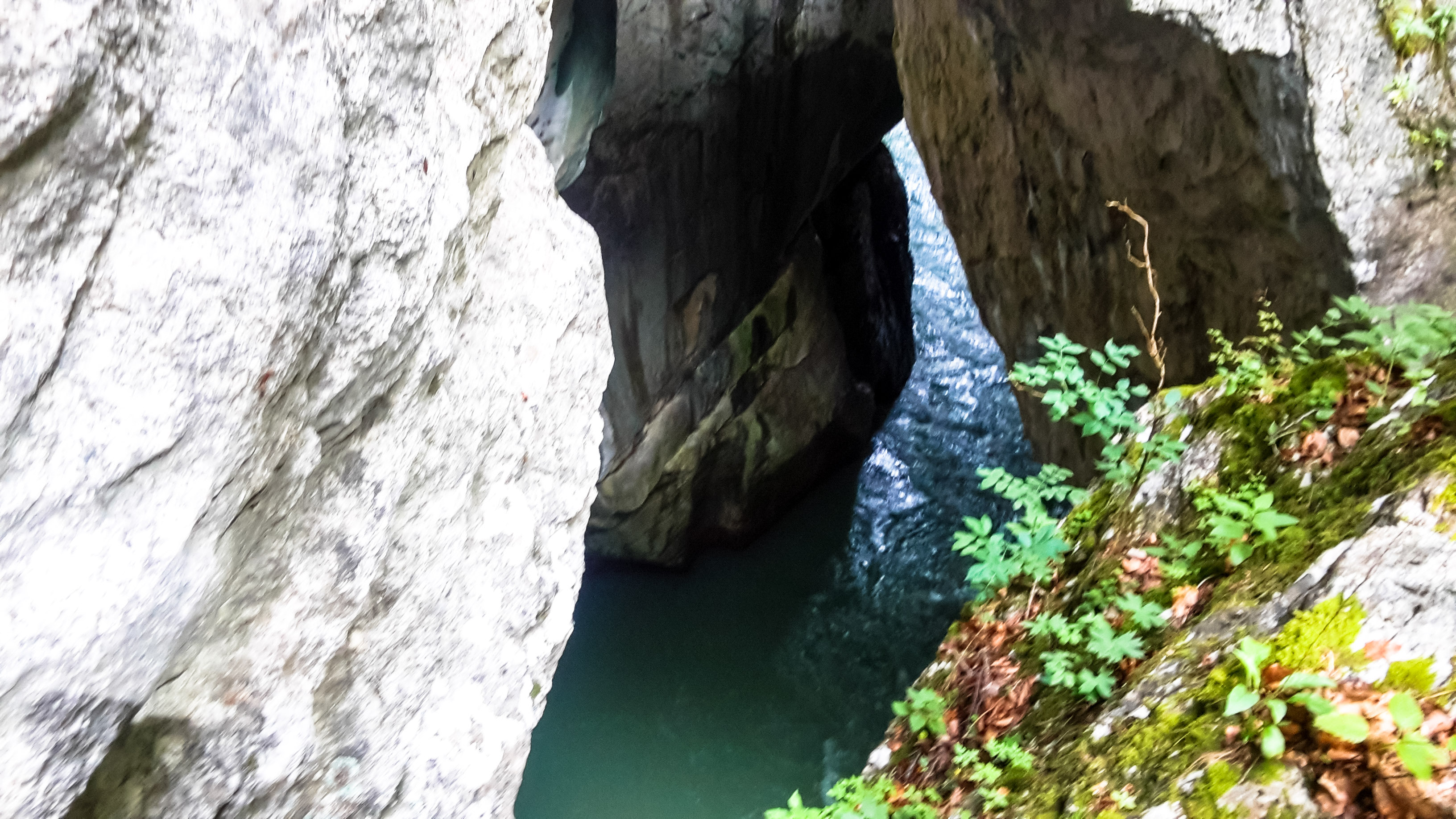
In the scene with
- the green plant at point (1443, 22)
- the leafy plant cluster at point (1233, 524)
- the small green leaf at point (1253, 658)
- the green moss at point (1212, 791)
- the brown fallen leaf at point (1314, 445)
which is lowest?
the green moss at point (1212, 791)

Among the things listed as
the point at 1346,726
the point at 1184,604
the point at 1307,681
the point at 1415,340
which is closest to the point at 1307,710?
the point at 1307,681

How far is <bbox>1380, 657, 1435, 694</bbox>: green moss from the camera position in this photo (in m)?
1.57

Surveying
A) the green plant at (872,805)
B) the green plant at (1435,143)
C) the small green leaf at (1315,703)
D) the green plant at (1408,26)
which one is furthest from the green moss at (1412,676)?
the green plant at (1408,26)

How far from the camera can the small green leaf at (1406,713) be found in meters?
1.46

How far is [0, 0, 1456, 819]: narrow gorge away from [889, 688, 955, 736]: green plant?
0.02 m

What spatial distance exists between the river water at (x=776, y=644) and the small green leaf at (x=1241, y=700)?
15.8ft

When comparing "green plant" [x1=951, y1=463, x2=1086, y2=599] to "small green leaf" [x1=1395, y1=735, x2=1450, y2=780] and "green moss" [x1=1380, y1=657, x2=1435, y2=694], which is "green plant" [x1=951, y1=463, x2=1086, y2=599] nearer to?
"green moss" [x1=1380, y1=657, x2=1435, y2=694]

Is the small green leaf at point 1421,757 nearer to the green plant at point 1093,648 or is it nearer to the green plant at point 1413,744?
the green plant at point 1413,744

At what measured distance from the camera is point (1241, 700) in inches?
66.6

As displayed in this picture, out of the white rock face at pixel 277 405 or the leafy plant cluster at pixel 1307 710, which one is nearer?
the white rock face at pixel 277 405

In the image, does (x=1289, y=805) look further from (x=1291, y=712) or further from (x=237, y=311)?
(x=237, y=311)

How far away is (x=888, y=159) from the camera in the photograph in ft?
34.3

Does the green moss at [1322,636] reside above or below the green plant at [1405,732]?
above

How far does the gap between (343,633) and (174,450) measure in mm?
745
